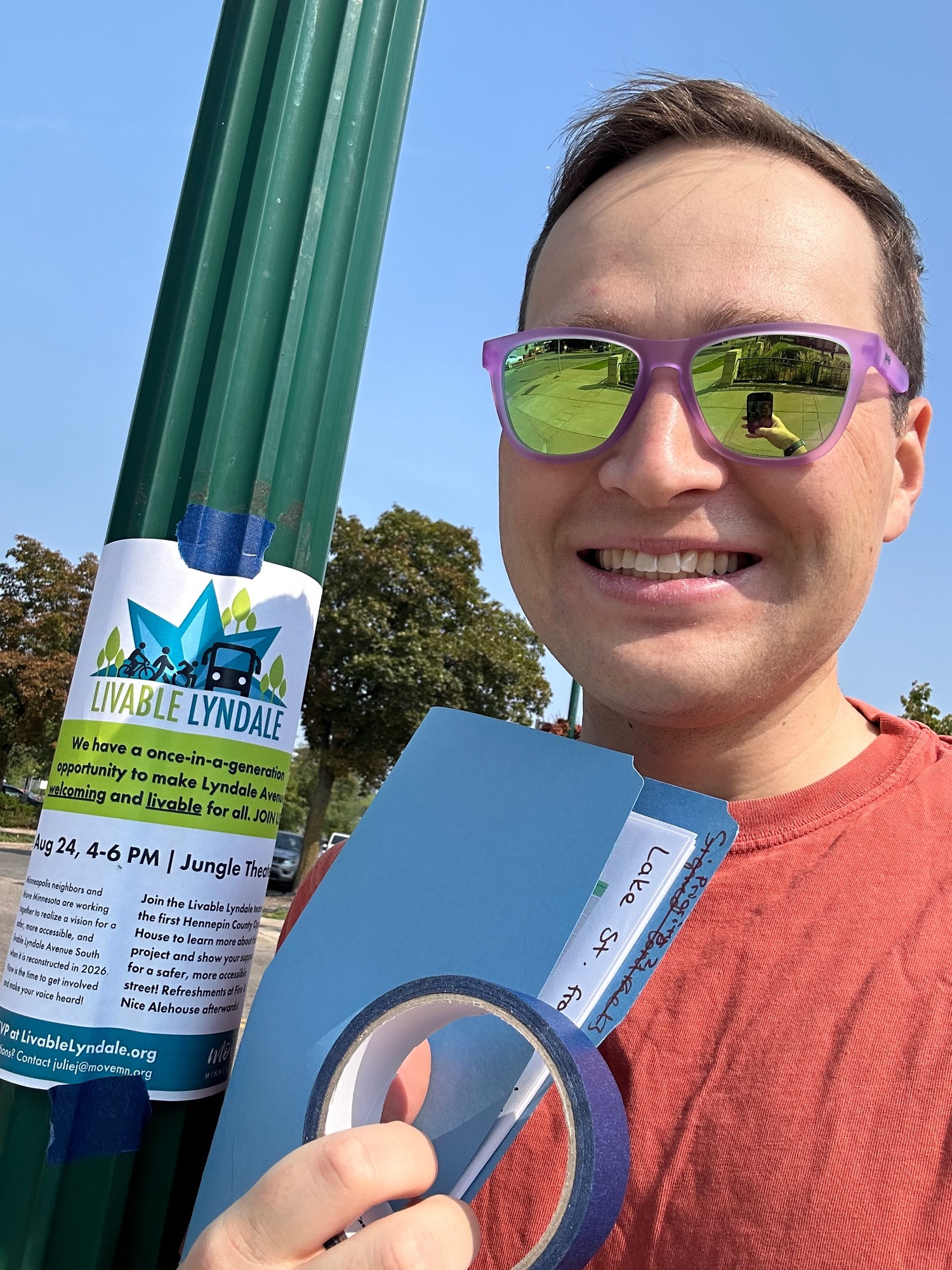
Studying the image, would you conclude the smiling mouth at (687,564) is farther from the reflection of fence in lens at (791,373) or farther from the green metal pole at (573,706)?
the green metal pole at (573,706)

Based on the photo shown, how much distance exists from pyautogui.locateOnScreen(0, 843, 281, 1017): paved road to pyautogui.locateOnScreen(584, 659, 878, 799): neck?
687 cm

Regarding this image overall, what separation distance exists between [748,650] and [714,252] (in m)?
0.58

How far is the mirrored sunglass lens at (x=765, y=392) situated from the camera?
4.64 ft

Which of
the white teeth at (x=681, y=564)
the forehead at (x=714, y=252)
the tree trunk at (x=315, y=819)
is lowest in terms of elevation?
the tree trunk at (x=315, y=819)

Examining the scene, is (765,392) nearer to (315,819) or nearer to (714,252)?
(714,252)

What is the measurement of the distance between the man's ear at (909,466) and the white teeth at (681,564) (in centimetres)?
40

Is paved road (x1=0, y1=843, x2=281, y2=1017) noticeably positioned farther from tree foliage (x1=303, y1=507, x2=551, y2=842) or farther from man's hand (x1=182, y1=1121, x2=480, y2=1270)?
man's hand (x1=182, y1=1121, x2=480, y2=1270)

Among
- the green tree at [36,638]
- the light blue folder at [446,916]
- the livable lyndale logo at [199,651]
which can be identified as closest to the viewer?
the light blue folder at [446,916]

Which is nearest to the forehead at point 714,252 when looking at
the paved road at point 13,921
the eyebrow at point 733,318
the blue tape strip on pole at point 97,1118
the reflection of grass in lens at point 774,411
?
the eyebrow at point 733,318

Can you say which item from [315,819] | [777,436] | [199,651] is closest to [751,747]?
[777,436]

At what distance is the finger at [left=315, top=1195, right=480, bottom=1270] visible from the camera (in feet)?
2.66

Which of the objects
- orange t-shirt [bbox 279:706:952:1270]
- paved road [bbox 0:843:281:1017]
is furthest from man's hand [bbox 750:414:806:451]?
paved road [bbox 0:843:281:1017]

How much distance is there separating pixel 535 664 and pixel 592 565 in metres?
25.6

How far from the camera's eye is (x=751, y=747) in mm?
1541
